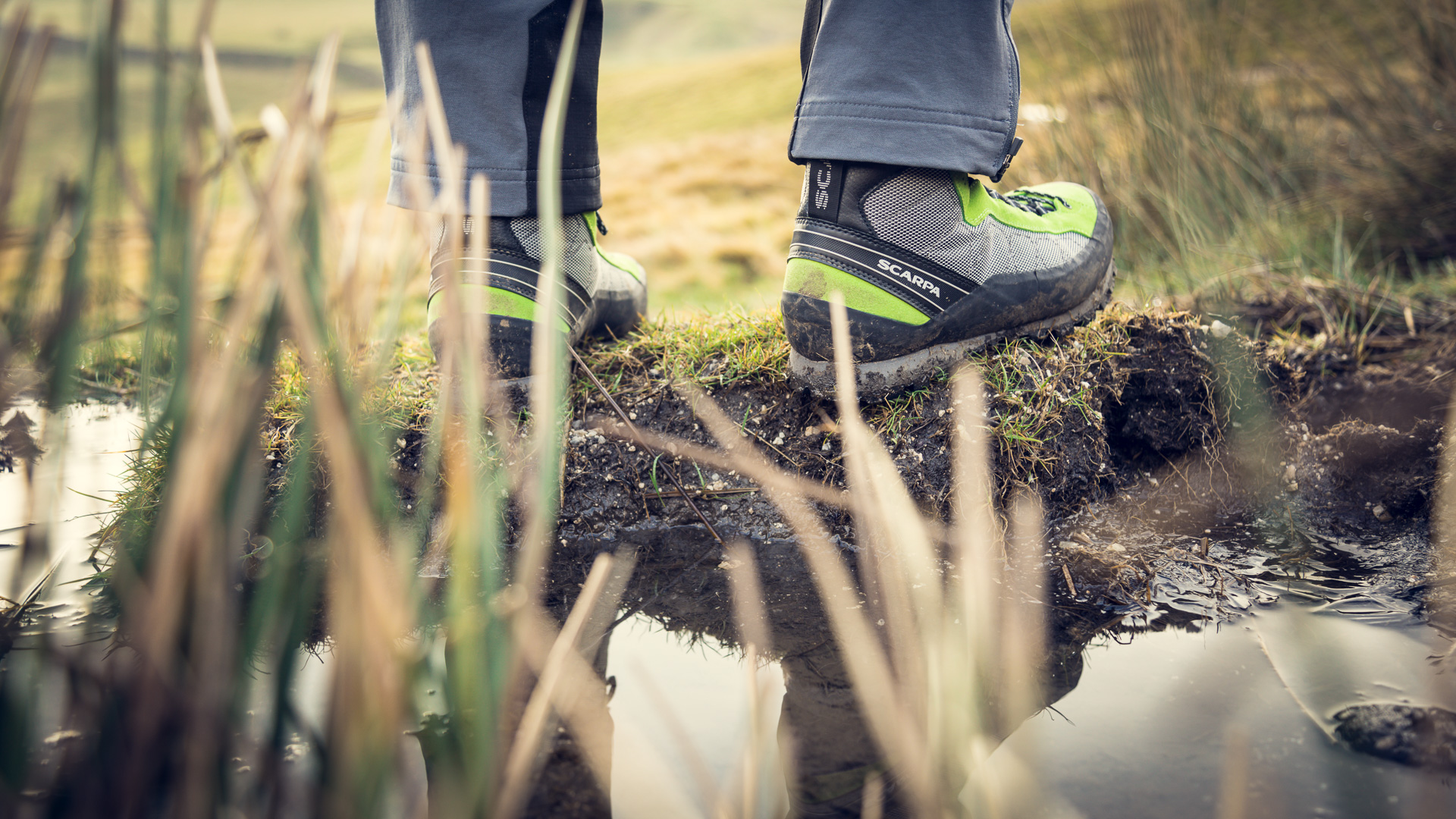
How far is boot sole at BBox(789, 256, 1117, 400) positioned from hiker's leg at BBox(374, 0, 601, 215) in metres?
0.63

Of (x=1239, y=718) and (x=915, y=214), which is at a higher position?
(x=915, y=214)

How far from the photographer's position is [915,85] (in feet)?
4.12

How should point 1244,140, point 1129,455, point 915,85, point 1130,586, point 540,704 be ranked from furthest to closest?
point 1244,140 → point 1129,455 → point 915,85 → point 1130,586 → point 540,704

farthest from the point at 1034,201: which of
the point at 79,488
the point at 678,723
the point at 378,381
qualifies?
the point at 79,488

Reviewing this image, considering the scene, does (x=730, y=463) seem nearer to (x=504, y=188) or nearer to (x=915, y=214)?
(x=915, y=214)

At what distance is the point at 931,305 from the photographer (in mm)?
1364

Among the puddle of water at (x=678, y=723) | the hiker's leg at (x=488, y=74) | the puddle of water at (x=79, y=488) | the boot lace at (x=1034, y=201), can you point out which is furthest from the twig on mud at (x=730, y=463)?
the puddle of water at (x=79, y=488)

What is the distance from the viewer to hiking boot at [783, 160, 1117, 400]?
135cm

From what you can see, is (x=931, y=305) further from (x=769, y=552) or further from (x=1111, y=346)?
(x=769, y=552)

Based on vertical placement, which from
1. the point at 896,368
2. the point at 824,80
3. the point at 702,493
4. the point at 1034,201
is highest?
the point at 824,80

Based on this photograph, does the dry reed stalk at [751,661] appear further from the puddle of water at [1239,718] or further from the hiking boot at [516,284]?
the hiking boot at [516,284]

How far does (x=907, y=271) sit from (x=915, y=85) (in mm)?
315

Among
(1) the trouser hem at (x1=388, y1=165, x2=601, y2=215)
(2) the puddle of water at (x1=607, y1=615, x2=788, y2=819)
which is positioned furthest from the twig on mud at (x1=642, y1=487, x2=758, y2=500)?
(1) the trouser hem at (x1=388, y1=165, x2=601, y2=215)

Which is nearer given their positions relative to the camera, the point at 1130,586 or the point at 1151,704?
the point at 1151,704
